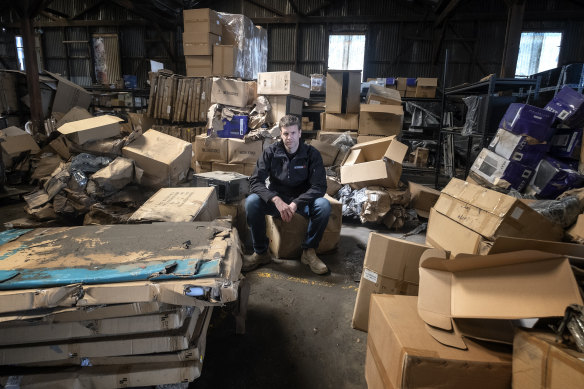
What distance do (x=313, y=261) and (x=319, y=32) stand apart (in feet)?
29.4

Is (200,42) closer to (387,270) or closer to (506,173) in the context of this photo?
(506,173)

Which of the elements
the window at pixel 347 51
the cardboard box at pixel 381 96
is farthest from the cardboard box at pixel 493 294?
the window at pixel 347 51

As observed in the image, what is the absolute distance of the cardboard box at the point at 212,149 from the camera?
426cm

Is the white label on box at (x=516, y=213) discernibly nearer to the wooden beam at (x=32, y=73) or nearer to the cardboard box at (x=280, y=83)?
the cardboard box at (x=280, y=83)

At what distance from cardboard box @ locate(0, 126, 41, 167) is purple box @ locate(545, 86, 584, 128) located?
6.90 meters

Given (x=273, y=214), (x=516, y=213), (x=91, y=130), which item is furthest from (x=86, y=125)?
(x=516, y=213)

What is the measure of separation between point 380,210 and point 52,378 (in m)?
3.05

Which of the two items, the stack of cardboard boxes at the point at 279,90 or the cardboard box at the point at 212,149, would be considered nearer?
the cardboard box at the point at 212,149

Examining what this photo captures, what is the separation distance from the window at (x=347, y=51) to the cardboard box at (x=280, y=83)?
5459 mm

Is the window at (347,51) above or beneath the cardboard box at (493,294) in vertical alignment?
above

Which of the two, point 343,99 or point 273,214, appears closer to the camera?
point 273,214

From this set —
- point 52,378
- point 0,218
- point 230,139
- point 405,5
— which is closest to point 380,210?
point 230,139

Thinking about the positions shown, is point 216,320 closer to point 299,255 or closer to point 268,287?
point 268,287

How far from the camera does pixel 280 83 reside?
15.0 ft
